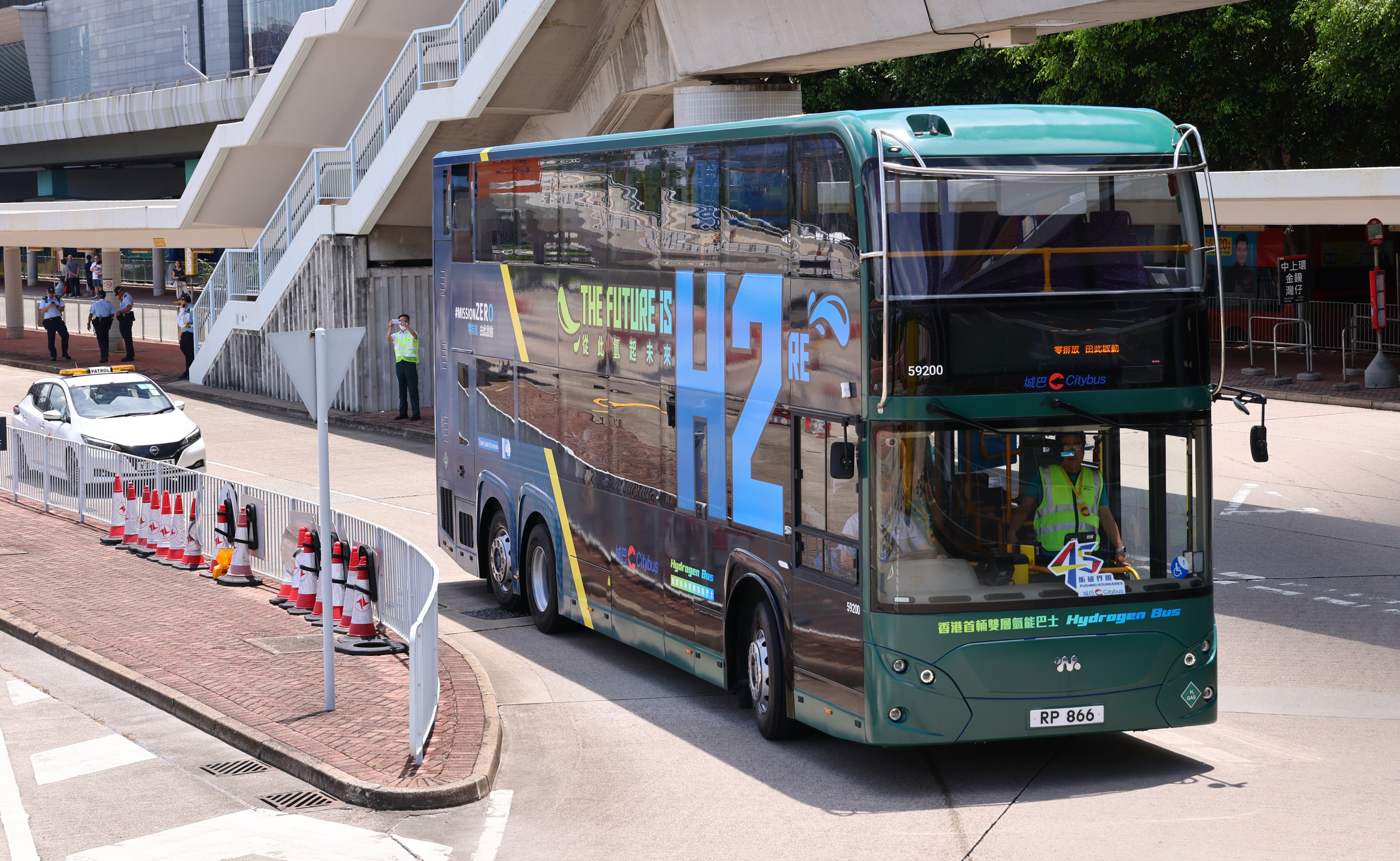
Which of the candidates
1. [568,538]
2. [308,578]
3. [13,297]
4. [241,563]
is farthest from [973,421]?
[13,297]

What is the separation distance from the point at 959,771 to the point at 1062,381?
2664 millimetres

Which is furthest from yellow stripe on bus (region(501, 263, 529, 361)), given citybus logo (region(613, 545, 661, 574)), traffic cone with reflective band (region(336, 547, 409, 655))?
citybus logo (region(613, 545, 661, 574))

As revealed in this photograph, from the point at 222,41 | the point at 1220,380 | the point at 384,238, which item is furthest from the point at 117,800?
the point at 222,41

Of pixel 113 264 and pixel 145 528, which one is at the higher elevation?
pixel 113 264

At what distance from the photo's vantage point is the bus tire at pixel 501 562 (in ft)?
51.5

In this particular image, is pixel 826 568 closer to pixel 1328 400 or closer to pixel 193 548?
pixel 193 548

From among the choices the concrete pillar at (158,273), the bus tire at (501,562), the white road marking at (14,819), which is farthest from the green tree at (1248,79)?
the concrete pillar at (158,273)

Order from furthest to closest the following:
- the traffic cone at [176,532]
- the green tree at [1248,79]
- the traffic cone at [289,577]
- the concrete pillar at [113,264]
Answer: the concrete pillar at [113,264], the green tree at [1248,79], the traffic cone at [176,532], the traffic cone at [289,577]

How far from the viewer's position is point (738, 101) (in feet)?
76.9

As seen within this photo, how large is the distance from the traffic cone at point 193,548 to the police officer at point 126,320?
27.8 m

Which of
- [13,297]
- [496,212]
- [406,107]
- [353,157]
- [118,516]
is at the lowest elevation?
[118,516]

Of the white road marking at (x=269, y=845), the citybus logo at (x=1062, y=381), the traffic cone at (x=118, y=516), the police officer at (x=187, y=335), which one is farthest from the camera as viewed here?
the police officer at (x=187, y=335)

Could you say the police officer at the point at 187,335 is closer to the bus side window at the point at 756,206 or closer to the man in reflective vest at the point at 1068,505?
the bus side window at the point at 756,206

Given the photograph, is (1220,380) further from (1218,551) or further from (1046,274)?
(1218,551)
